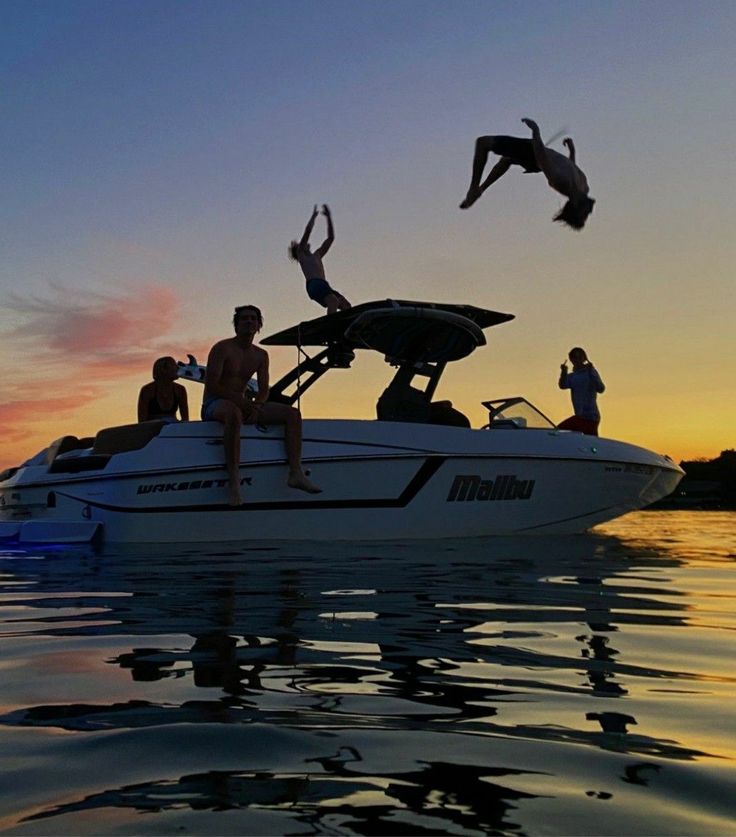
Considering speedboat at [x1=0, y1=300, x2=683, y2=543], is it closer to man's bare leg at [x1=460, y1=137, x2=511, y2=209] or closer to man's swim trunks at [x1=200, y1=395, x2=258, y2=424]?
man's swim trunks at [x1=200, y1=395, x2=258, y2=424]

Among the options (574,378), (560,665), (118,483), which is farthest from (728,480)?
(560,665)

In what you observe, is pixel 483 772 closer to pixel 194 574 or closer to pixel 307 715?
pixel 307 715

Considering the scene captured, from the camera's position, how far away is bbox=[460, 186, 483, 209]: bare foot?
621 cm

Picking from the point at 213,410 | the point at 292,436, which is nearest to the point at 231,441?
the point at 213,410

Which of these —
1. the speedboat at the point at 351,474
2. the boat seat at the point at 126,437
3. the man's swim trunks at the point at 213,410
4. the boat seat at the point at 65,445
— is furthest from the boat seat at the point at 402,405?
the boat seat at the point at 65,445

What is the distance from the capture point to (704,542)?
913 centimetres

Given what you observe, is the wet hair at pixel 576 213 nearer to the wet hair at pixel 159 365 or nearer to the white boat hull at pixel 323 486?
the white boat hull at pixel 323 486

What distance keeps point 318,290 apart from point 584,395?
3.07m

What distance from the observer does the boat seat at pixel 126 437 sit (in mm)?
8477

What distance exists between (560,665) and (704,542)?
716cm

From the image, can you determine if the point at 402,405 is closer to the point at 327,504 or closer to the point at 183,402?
the point at 327,504

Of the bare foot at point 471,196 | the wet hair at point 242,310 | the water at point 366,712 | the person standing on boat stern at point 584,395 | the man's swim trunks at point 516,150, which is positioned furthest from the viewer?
the person standing on boat stern at point 584,395

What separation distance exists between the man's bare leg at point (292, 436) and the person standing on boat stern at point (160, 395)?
128cm

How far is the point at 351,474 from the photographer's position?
840 centimetres
